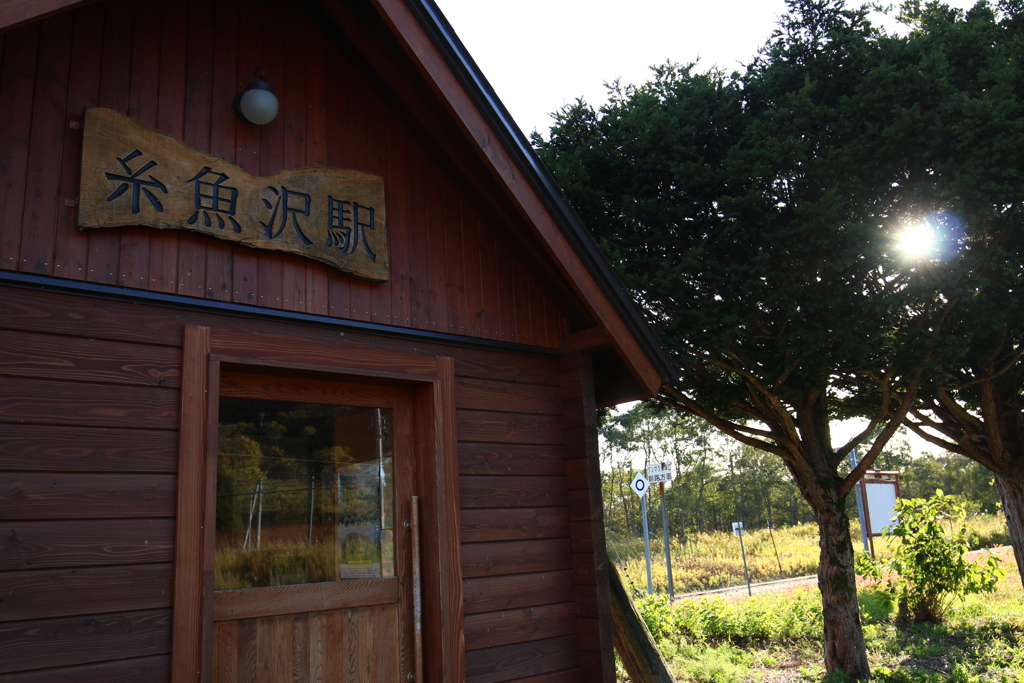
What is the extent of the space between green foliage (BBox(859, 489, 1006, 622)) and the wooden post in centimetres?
554

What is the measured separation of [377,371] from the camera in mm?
4129

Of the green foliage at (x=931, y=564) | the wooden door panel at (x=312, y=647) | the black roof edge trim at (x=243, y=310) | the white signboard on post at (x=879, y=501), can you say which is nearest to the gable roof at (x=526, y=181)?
the black roof edge trim at (x=243, y=310)

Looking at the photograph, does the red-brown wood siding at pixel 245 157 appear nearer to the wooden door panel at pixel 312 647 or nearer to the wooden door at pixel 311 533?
the wooden door at pixel 311 533

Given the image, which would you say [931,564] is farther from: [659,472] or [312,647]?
[312,647]

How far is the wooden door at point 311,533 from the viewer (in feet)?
11.8

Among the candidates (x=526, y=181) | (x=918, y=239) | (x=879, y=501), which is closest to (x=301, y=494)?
(x=526, y=181)

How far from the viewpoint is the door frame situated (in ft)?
10.8

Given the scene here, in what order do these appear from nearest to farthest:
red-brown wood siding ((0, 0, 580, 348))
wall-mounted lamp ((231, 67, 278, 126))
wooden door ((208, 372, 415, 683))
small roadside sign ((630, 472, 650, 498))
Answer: red-brown wood siding ((0, 0, 580, 348))
wooden door ((208, 372, 415, 683))
wall-mounted lamp ((231, 67, 278, 126))
small roadside sign ((630, 472, 650, 498))

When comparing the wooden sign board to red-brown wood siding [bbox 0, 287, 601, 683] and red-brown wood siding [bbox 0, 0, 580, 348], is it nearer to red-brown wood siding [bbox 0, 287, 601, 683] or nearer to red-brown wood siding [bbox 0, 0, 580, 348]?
red-brown wood siding [bbox 0, 0, 580, 348]

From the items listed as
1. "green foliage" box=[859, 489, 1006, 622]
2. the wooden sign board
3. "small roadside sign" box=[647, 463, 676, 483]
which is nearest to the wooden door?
the wooden sign board

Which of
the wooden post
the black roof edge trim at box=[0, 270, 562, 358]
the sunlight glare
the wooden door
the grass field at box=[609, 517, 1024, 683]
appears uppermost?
the sunlight glare

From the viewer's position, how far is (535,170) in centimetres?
437

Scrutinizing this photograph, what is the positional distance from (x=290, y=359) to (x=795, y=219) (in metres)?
5.53

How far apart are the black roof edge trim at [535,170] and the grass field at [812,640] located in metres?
5.44
